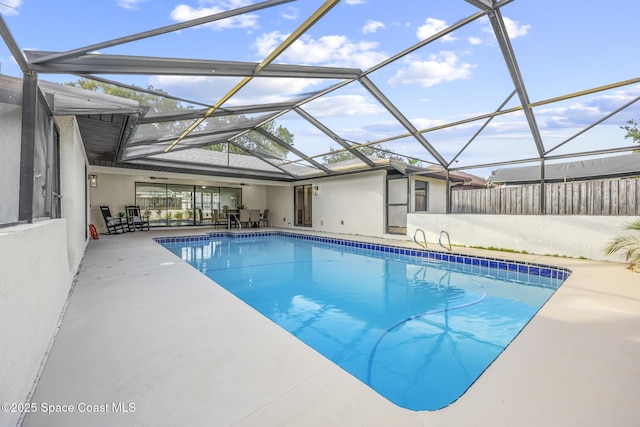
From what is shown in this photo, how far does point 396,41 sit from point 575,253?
5.54 m

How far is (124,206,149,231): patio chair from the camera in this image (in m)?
11.1

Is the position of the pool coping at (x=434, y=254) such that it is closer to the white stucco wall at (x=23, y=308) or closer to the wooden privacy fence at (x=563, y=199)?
the wooden privacy fence at (x=563, y=199)

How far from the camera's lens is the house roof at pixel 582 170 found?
838 centimetres

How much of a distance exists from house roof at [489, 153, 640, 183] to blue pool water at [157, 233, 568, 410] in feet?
19.5

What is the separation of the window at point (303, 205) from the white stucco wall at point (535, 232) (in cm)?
652

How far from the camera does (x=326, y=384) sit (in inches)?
65.3

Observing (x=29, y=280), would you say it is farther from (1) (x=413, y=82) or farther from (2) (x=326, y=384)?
(1) (x=413, y=82)

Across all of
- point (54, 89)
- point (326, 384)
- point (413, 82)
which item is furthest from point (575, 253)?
point (54, 89)

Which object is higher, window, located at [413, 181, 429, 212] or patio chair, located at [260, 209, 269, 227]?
window, located at [413, 181, 429, 212]

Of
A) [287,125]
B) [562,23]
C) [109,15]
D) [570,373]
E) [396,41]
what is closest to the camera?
[570,373]

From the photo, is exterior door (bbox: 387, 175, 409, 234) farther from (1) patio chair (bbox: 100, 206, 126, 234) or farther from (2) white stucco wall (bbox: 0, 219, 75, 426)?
(1) patio chair (bbox: 100, 206, 126, 234)

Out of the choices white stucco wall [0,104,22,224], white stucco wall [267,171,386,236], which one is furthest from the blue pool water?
white stucco wall [0,104,22,224]

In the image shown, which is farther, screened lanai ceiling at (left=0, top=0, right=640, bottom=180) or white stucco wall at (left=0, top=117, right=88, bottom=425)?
screened lanai ceiling at (left=0, top=0, right=640, bottom=180)

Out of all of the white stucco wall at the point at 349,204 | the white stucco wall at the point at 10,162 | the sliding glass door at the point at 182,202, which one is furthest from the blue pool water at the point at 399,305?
the sliding glass door at the point at 182,202
